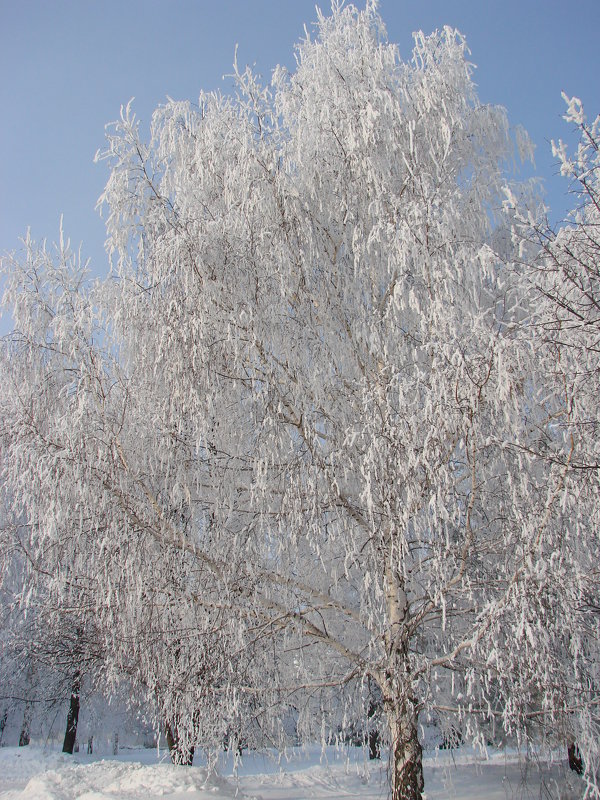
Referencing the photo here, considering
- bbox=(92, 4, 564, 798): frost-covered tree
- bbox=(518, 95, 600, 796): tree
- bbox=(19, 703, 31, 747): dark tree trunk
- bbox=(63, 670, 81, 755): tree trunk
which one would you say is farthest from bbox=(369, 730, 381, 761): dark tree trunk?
bbox=(19, 703, 31, 747): dark tree trunk

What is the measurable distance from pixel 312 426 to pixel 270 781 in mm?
9186

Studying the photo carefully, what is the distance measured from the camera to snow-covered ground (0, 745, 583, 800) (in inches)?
200

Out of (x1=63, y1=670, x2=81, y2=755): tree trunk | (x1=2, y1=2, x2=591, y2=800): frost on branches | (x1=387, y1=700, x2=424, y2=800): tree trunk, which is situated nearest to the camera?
(x1=2, y1=2, x2=591, y2=800): frost on branches

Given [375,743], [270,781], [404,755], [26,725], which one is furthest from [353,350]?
[26,725]

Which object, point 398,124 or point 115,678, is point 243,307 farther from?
point 115,678

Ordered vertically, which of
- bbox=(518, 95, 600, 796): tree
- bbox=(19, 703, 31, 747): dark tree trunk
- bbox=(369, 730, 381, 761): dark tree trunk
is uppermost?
bbox=(518, 95, 600, 796): tree

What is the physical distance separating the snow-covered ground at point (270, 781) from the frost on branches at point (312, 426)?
18.6 inches

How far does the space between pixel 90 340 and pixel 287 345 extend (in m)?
1.88

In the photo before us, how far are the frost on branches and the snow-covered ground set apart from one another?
0.47m

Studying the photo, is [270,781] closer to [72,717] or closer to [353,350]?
[353,350]

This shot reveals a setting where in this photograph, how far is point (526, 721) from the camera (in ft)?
13.2

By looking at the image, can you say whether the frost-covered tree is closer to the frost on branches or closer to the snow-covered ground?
the frost on branches

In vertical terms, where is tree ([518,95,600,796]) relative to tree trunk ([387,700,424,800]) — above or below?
above

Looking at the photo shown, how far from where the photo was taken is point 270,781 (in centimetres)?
1077
